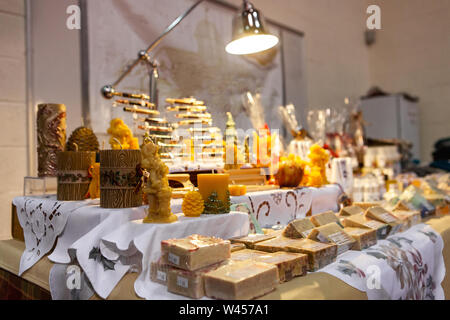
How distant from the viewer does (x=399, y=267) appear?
4.05 feet

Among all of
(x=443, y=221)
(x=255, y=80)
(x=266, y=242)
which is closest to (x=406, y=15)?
(x=255, y=80)

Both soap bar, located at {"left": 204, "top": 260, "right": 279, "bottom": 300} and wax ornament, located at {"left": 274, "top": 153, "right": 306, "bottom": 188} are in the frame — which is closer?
soap bar, located at {"left": 204, "top": 260, "right": 279, "bottom": 300}

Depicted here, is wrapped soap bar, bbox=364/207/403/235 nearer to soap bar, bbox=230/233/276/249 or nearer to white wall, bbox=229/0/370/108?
soap bar, bbox=230/233/276/249

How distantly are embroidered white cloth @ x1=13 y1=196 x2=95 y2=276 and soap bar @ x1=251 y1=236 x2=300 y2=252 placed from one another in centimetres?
61

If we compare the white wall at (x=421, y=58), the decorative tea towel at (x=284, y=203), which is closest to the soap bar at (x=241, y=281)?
the decorative tea towel at (x=284, y=203)

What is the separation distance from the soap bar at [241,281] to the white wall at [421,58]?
508 cm

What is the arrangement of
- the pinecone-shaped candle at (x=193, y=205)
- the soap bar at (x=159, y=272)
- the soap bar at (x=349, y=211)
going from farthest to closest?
the soap bar at (x=349, y=211) < the pinecone-shaped candle at (x=193, y=205) < the soap bar at (x=159, y=272)

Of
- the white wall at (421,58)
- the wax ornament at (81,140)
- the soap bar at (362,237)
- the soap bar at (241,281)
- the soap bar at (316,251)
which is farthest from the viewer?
the white wall at (421,58)

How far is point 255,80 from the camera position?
3350mm

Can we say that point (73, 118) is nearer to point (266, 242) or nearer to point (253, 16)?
point (253, 16)

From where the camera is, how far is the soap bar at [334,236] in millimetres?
1199

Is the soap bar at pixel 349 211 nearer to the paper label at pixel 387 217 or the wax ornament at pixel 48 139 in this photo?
the paper label at pixel 387 217

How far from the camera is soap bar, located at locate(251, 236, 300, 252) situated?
114 centimetres

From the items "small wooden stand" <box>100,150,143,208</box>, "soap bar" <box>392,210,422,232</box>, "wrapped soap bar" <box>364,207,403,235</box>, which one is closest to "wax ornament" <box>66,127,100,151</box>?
"small wooden stand" <box>100,150,143,208</box>
